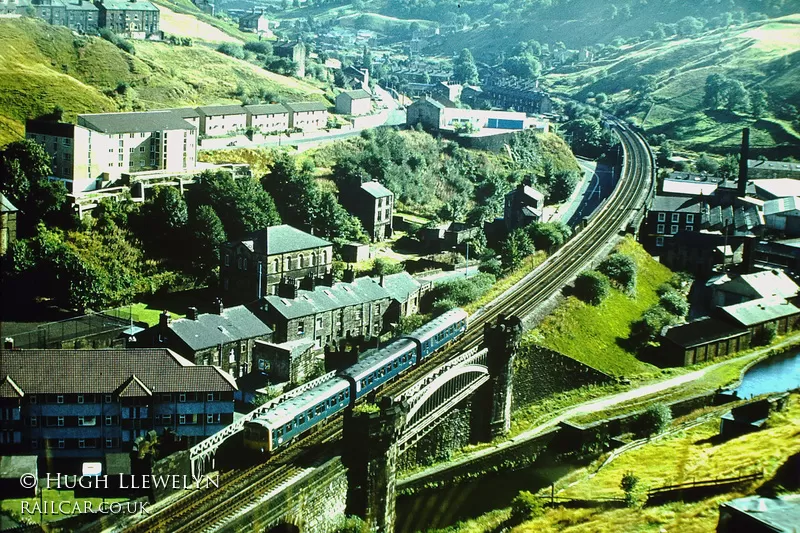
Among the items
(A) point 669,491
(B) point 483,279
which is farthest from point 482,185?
(A) point 669,491

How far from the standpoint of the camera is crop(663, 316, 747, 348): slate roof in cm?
5322

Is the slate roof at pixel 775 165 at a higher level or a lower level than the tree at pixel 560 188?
higher

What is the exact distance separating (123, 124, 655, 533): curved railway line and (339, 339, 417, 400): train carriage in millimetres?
488

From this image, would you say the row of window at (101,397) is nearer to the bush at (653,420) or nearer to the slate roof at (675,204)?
the bush at (653,420)

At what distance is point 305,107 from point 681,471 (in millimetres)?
54441

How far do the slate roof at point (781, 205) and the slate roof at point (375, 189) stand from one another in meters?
31.4

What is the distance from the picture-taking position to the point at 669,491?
31.8m

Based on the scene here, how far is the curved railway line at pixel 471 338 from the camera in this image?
27094 millimetres

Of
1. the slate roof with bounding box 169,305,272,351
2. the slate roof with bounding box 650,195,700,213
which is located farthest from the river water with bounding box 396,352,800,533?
the slate roof with bounding box 650,195,700,213

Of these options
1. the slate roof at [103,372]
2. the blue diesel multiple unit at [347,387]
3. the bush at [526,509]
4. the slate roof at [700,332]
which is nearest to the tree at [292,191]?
the blue diesel multiple unit at [347,387]

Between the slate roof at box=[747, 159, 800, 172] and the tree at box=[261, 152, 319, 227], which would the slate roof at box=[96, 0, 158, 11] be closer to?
the tree at box=[261, 152, 319, 227]

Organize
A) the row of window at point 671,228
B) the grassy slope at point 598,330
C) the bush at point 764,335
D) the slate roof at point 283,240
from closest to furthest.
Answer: the grassy slope at point 598,330, the slate roof at point 283,240, the bush at point 764,335, the row of window at point 671,228

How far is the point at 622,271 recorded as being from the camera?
202 feet

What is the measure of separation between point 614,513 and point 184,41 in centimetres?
7322
